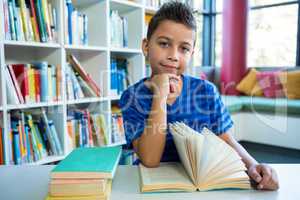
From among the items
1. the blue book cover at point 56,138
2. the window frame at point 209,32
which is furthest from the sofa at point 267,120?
the blue book cover at point 56,138

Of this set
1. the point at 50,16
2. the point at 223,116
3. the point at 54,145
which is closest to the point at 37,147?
the point at 54,145

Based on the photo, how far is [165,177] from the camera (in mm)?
645

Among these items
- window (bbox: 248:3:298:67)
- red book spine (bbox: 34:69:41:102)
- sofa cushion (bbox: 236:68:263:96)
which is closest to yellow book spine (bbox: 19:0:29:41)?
red book spine (bbox: 34:69:41:102)

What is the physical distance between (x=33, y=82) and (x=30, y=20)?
40 centimetres

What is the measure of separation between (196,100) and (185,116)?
0.09 m

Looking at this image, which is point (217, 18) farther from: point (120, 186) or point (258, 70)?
point (120, 186)

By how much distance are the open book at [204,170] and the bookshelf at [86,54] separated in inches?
51.2

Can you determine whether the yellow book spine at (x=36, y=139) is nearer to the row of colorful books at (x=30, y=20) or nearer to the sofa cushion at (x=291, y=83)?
the row of colorful books at (x=30, y=20)

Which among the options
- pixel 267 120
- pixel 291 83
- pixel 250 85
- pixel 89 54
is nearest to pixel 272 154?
pixel 267 120

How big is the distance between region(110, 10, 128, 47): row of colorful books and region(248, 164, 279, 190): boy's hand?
6.10 feet

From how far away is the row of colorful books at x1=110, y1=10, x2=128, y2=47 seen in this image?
7.52ft

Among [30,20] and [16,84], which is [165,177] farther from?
[30,20]

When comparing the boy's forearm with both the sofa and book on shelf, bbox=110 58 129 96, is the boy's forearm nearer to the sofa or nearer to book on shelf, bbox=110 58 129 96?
book on shelf, bbox=110 58 129 96

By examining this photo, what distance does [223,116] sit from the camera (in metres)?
1.08
